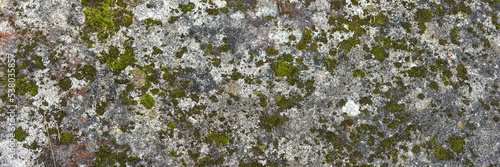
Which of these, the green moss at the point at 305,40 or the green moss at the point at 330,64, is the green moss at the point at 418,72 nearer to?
the green moss at the point at 330,64

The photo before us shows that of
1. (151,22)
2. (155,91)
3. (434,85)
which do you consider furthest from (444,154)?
(151,22)

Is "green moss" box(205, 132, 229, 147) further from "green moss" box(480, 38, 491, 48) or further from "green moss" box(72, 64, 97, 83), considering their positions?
"green moss" box(480, 38, 491, 48)

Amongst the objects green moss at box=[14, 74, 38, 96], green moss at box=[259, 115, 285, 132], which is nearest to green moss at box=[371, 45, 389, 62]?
green moss at box=[259, 115, 285, 132]

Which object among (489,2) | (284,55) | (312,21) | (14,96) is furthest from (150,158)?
(489,2)

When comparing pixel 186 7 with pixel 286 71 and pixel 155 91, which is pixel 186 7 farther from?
pixel 286 71

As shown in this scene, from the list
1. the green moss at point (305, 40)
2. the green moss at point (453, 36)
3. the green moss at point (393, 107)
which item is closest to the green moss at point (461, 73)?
the green moss at point (453, 36)
